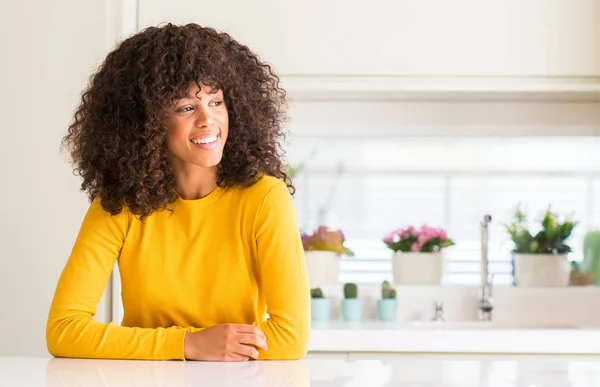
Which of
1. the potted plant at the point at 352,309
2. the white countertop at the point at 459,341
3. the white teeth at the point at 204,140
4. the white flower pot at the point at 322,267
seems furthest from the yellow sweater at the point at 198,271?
the white flower pot at the point at 322,267

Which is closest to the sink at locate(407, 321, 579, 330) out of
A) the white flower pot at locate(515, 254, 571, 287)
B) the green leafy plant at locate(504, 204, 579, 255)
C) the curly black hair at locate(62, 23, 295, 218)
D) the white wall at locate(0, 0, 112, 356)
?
the white flower pot at locate(515, 254, 571, 287)

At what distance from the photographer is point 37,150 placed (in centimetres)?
290

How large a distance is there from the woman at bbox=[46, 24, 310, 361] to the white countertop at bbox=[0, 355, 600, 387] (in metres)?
0.14

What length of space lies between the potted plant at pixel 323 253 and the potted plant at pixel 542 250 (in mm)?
647

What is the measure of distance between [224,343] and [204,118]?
0.46m

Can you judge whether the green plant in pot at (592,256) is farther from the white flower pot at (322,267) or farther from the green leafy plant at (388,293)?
the white flower pot at (322,267)

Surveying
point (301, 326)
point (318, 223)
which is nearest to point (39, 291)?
point (318, 223)

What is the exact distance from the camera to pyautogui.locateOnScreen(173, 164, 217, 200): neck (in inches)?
69.0

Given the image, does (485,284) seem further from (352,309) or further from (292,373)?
(292,373)

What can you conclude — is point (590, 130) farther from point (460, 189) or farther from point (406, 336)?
point (406, 336)

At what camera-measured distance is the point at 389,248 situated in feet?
10.9

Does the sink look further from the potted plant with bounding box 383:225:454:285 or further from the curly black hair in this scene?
the curly black hair

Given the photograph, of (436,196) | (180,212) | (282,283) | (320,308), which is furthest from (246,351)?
(436,196)

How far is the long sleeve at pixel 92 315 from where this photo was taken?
5.02 ft
